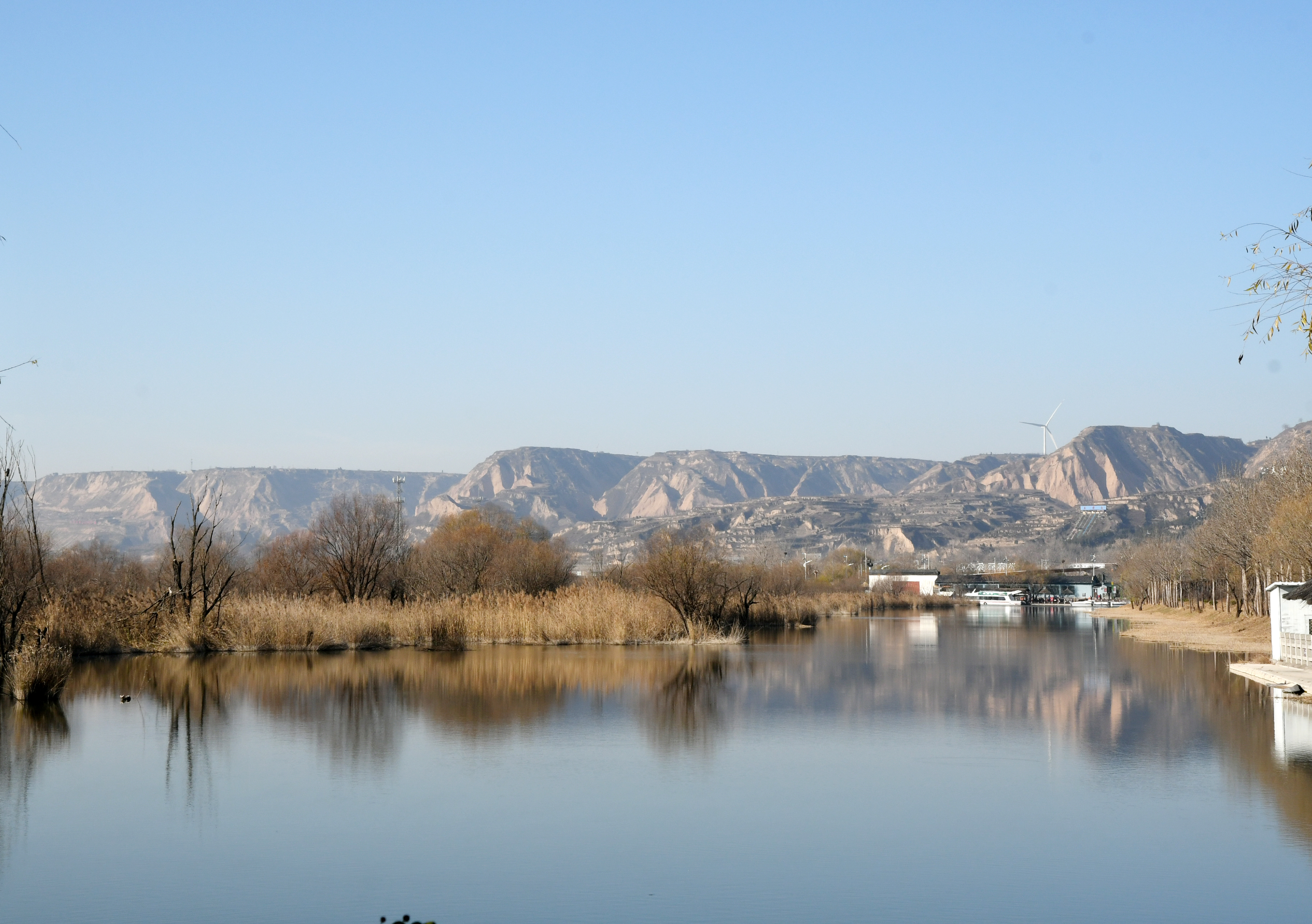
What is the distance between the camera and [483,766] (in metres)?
14.3

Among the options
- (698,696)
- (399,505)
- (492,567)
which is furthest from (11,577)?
(399,505)

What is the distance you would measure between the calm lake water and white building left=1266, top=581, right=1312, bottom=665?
716 centimetres

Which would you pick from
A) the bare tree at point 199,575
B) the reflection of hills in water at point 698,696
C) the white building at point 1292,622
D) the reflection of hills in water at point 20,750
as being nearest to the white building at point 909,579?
the bare tree at point 199,575

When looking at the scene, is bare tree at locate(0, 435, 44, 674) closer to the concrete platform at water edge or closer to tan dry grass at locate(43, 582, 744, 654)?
tan dry grass at locate(43, 582, 744, 654)

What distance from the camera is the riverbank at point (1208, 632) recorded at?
4034cm

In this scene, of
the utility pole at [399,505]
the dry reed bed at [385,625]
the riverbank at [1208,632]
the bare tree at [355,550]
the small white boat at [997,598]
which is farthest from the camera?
the small white boat at [997,598]

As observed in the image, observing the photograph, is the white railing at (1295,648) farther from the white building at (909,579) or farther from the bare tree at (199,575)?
the white building at (909,579)

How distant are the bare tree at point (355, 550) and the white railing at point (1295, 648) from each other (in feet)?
87.8

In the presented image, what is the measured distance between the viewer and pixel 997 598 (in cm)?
12575

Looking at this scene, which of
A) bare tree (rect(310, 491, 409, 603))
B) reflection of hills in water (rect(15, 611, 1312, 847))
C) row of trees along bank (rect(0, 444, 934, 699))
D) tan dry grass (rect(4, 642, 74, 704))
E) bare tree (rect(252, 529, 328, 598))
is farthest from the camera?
bare tree (rect(252, 529, 328, 598))

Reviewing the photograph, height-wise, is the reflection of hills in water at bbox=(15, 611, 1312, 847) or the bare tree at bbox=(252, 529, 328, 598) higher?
the bare tree at bbox=(252, 529, 328, 598)

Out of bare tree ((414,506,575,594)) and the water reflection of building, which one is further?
bare tree ((414,506,575,594))

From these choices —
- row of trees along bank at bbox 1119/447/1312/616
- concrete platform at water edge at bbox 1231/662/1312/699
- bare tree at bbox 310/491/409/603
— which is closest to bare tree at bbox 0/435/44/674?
bare tree at bbox 310/491/409/603

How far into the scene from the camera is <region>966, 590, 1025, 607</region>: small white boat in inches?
A: 4476
